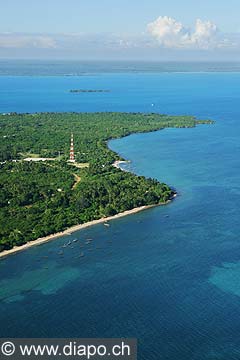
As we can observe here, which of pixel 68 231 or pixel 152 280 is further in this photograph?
pixel 68 231

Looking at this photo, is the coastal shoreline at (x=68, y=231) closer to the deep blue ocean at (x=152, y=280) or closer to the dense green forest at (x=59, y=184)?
the dense green forest at (x=59, y=184)

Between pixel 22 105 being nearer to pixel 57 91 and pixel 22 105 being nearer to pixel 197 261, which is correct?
pixel 57 91

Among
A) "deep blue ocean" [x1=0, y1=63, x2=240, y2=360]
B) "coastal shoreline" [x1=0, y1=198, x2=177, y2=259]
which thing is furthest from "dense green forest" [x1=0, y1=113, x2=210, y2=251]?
"deep blue ocean" [x1=0, y1=63, x2=240, y2=360]

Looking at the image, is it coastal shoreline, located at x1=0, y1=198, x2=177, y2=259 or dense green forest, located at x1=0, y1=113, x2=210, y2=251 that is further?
dense green forest, located at x1=0, y1=113, x2=210, y2=251

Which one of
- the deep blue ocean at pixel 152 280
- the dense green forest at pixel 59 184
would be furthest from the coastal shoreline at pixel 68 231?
the deep blue ocean at pixel 152 280

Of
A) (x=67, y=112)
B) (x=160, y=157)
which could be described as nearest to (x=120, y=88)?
(x=67, y=112)

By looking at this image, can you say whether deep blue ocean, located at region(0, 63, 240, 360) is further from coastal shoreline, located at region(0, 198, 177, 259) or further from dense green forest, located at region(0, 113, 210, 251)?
dense green forest, located at region(0, 113, 210, 251)

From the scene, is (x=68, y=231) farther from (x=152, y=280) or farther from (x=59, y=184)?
(x=59, y=184)

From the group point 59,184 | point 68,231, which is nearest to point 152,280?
point 68,231

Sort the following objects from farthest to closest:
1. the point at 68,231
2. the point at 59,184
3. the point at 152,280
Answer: the point at 59,184 → the point at 68,231 → the point at 152,280

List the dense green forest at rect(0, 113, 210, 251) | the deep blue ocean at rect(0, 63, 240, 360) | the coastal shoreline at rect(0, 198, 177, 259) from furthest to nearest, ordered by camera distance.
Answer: the dense green forest at rect(0, 113, 210, 251) → the coastal shoreline at rect(0, 198, 177, 259) → the deep blue ocean at rect(0, 63, 240, 360)
